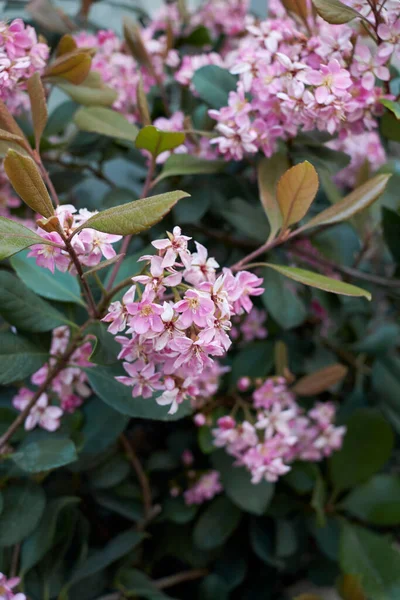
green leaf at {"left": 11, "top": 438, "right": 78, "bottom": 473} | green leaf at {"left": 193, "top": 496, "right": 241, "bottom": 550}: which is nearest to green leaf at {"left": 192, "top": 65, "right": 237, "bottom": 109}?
green leaf at {"left": 11, "top": 438, "right": 78, "bottom": 473}

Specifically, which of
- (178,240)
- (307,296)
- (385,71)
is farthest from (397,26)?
(307,296)

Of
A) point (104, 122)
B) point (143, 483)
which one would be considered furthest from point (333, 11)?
point (143, 483)

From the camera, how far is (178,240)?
1.40ft

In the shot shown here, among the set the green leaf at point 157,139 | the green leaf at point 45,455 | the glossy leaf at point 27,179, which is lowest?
the green leaf at point 45,455

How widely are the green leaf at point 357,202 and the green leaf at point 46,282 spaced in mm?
278

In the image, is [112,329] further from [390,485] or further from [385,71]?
[390,485]

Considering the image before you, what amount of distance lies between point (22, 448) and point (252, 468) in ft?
0.92

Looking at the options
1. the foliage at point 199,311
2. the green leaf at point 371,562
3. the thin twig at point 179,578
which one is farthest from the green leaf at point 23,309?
the green leaf at point 371,562

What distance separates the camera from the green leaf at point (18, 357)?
21.2 inches

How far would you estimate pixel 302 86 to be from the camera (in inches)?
21.4

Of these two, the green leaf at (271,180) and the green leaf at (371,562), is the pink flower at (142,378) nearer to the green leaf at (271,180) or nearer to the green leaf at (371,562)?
the green leaf at (271,180)

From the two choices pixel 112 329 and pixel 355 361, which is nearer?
pixel 112 329

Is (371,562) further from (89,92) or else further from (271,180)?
(89,92)

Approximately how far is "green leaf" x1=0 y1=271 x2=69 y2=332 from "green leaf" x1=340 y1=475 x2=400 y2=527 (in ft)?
1.98
